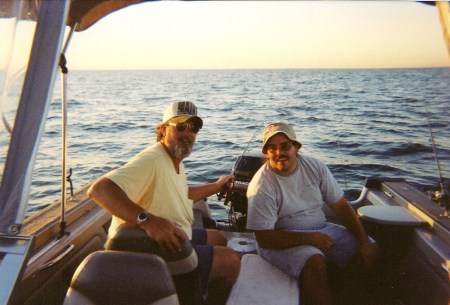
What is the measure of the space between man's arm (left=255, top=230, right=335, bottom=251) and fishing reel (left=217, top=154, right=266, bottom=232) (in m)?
1.05

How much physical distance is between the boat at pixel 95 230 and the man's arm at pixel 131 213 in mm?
174

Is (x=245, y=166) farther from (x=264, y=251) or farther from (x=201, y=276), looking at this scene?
(x=201, y=276)

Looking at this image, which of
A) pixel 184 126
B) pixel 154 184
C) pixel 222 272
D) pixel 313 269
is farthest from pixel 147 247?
pixel 313 269

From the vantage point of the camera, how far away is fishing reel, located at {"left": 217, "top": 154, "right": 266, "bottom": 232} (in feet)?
12.6

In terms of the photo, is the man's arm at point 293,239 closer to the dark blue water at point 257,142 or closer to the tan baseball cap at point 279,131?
the tan baseball cap at point 279,131

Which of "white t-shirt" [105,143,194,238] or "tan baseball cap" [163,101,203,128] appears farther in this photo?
"tan baseball cap" [163,101,203,128]

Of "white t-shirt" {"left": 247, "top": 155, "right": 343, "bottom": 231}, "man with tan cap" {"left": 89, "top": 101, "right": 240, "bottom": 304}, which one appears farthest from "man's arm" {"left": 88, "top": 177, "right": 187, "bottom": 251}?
"white t-shirt" {"left": 247, "top": 155, "right": 343, "bottom": 231}

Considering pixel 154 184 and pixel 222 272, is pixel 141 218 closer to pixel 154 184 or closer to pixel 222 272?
pixel 154 184

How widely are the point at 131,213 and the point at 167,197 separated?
433 mm

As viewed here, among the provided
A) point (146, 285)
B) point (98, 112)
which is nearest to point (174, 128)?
point (146, 285)

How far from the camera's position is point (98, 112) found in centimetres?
2069

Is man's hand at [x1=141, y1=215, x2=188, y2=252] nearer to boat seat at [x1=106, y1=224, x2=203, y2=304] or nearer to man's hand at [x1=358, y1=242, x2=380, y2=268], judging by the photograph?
boat seat at [x1=106, y1=224, x2=203, y2=304]

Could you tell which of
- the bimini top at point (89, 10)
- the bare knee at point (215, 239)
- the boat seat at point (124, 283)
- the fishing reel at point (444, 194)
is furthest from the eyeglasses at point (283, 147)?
the boat seat at point (124, 283)

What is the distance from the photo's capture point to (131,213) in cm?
194
